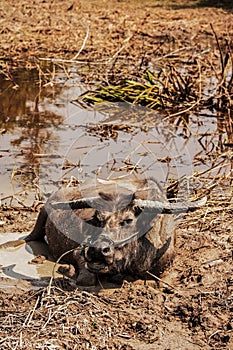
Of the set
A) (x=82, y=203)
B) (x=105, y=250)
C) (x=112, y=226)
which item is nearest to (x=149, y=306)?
(x=105, y=250)

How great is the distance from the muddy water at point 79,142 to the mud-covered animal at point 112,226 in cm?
40

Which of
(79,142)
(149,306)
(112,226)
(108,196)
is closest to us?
(149,306)

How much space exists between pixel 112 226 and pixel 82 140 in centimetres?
402

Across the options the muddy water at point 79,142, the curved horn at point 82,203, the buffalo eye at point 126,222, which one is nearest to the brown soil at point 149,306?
the buffalo eye at point 126,222

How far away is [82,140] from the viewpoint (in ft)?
31.0

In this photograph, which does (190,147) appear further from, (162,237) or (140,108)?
(162,237)

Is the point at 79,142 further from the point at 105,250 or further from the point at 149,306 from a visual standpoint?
the point at 149,306

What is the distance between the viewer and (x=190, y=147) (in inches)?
372

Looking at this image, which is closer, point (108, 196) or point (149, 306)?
point (149, 306)

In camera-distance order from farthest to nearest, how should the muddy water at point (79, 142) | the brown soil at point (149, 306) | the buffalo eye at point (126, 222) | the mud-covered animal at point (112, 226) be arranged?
the muddy water at point (79, 142)
the buffalo eye at point (126, 222)
the mud-covered animal at point (112, 226)
the brown soil at point (149, 306)

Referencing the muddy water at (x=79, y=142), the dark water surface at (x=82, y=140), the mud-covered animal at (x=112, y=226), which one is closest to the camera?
the mud-covered animal at (x=112, y=226)

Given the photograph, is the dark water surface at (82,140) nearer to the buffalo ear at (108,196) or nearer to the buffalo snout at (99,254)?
the buffalo ear at (108,196)

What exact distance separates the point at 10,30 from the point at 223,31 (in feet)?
15.5

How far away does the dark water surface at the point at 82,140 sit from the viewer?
8086mm
